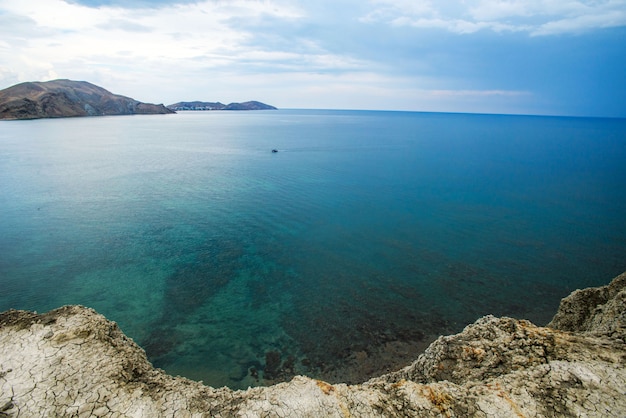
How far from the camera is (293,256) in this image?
26.9 meters

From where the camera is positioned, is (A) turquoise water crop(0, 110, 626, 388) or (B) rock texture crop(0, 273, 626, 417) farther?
(A) turquoise water crop(0, 110, 626, 388)

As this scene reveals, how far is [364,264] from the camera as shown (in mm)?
25781

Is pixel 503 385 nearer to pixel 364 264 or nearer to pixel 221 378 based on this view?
pixel 221 378

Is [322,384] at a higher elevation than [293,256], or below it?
higher

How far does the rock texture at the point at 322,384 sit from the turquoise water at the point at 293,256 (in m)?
7.33

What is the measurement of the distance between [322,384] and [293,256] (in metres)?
18.1

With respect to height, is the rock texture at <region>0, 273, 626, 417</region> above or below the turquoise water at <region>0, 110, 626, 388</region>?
above

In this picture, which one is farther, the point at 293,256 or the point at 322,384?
the point at 293,256

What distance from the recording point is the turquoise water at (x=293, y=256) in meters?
18.3

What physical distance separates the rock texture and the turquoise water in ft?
24.0

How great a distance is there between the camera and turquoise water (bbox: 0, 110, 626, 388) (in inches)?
719

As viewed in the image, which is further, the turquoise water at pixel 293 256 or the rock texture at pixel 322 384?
the turquoise water at pixel 293 256

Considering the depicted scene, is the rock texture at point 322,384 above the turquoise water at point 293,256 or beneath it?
above

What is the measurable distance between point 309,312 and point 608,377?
571 inches
